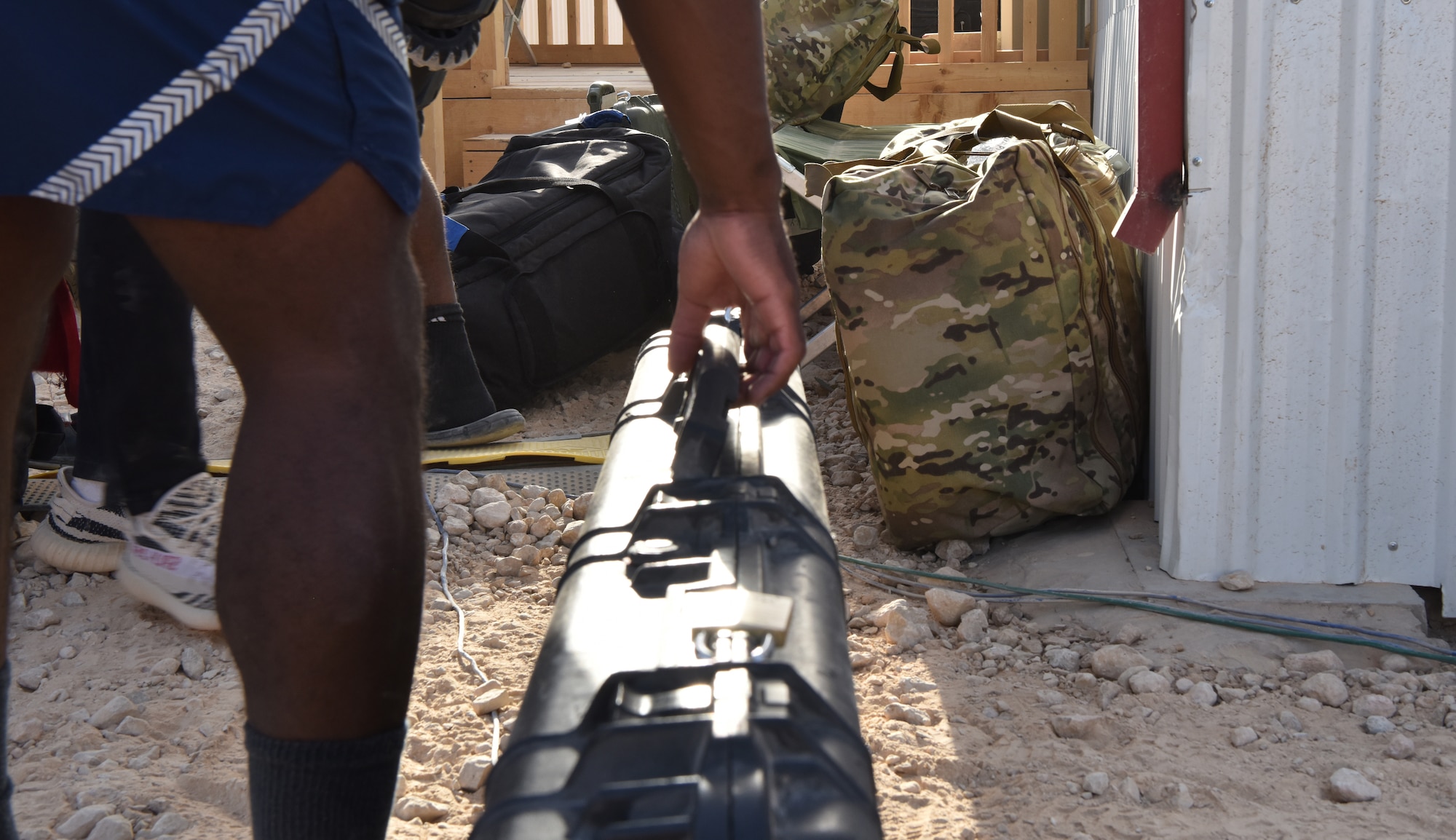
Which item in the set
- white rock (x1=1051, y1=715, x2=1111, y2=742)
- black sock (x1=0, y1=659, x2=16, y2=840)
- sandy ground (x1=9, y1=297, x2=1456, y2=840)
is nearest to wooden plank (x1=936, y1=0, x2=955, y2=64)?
sandy ground (x1=9, y1=297, x2=1456, y2=840)

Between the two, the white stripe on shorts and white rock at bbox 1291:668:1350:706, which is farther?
white rock at bbox 1291:668:1350:706

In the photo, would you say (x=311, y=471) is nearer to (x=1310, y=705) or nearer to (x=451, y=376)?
(x=1310, y=705)

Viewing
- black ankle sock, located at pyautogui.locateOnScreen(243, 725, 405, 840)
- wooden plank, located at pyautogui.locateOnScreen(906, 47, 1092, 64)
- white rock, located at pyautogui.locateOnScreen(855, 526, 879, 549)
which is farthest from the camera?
wooden plank, located at pyautogui.locateOnScreen(906, 47, 1092, 64)

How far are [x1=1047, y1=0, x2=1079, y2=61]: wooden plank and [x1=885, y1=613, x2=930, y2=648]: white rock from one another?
10.8 feet

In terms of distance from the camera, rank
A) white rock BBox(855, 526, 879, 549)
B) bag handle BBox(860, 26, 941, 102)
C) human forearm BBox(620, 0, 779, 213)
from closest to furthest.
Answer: human forearm BBox(620, 0, 779, 213) → white rock BBox(855, 526, 879, 549) → bag handle BBox(860, 26, 941, 102)

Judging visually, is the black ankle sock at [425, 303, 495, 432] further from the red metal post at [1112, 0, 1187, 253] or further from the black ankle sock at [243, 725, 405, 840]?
the black ankle sock at [243, 725, 405, 840]

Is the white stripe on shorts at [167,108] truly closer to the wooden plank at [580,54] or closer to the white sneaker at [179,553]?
the white sneaker at [179,553]

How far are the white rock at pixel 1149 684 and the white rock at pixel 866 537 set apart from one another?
82 centimetres

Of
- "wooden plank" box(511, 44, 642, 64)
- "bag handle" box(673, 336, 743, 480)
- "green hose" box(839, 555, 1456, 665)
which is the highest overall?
"wooden plank" box(511, 44, 642, 64)

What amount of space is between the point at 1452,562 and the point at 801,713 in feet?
5.99

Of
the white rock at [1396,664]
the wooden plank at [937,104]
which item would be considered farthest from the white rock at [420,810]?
the wooden plank at [937,104]

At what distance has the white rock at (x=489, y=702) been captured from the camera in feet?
5.97

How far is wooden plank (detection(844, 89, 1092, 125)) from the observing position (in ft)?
15.5

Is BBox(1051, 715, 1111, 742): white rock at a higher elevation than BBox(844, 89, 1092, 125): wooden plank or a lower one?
lower
